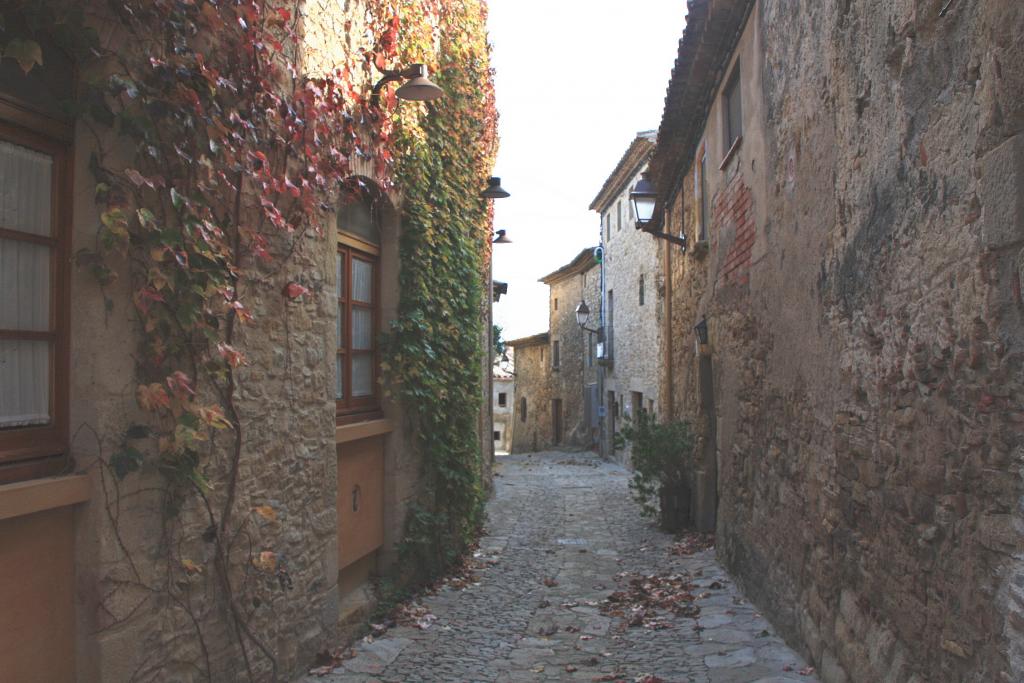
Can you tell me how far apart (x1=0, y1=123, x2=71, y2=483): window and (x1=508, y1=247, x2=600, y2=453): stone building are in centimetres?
2176

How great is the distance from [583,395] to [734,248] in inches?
797

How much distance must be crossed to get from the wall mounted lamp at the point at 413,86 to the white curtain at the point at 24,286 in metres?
2.36

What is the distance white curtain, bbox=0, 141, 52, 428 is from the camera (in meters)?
2.79

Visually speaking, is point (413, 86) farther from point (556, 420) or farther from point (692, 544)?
point (556, 420)

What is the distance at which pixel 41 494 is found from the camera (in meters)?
2.76

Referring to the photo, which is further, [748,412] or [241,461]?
[748,412]

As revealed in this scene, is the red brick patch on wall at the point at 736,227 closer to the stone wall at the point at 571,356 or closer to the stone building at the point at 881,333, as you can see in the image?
the stone building at the point at 881,333

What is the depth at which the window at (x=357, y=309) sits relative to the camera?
214 inches

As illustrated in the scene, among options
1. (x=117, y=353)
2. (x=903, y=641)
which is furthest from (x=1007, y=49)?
(x=117, y=353)

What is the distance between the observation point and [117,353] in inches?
121

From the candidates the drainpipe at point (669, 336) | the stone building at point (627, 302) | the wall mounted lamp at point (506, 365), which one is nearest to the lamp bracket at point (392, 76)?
the drainpipe at point (669, 336)

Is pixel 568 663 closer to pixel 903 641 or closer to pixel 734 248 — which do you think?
pixel 903 641

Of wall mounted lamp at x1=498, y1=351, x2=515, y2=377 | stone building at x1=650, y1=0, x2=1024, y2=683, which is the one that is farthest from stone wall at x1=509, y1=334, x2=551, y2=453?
stone building at x1=650, y1=0, x2=1024, y2=683

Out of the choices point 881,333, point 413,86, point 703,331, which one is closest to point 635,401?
point 703,331
